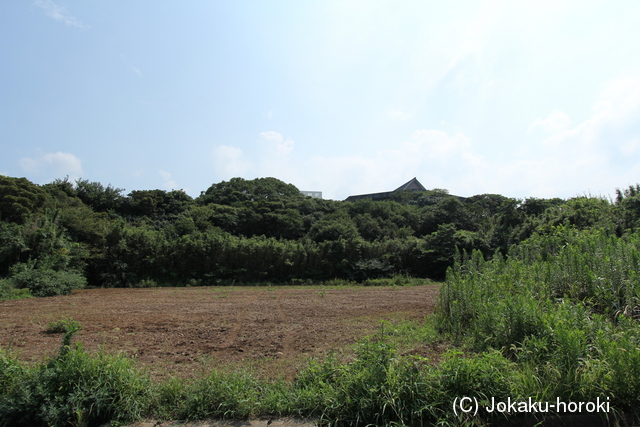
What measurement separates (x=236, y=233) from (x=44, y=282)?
13654 millimetres

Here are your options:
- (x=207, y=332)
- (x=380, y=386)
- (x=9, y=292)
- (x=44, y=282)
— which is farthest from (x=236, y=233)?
(x=380, y=386)

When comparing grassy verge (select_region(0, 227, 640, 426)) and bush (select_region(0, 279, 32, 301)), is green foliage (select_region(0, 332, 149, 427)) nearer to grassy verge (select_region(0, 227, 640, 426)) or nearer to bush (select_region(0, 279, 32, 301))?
grassy verge (select_region(0, 227, 640, 426))

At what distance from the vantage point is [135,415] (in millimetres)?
2373

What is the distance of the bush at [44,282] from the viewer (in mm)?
11836

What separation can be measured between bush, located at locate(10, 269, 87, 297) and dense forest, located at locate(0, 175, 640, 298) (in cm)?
4

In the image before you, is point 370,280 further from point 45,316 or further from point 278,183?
point 278,183

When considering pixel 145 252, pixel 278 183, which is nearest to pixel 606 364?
pixel 145 252

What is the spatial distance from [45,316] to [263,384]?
274 inches

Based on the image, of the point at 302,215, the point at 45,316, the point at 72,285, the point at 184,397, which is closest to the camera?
the point at 184,397

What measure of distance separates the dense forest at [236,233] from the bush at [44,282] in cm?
4

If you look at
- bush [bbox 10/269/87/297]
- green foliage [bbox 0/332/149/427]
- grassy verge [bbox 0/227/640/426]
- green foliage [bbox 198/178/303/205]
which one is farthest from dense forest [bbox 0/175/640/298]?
green foliage [bbox 0/332/149/427]

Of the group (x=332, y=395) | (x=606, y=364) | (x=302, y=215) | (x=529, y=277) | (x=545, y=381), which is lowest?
(x=332, y=395)

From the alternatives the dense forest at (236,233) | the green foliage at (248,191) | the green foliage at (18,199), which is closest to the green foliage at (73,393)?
the dense forest at (236,233)

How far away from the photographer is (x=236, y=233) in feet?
82.7
